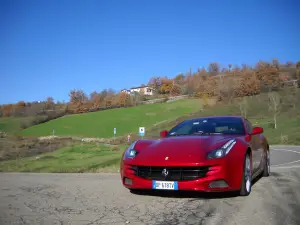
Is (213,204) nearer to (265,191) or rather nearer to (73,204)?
(265,191)

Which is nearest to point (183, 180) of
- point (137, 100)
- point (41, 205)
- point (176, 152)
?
point (176, 152)

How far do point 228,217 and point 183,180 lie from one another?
0.98 meters

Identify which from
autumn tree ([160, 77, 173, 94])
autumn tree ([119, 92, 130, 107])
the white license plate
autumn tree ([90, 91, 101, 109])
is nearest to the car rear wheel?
the white license plate

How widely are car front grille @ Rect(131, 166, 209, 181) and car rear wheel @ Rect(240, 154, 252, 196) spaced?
766mm

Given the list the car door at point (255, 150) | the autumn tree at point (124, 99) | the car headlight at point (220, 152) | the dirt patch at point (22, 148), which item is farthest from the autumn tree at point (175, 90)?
the car headlight at point (220, 152)

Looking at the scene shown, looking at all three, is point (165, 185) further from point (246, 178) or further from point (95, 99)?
point (95, 99)

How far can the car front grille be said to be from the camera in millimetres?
4793

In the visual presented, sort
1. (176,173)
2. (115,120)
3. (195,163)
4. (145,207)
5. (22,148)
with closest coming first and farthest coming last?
(145,207)
(195,163)
(176,173)
(22,148)
(115,120)

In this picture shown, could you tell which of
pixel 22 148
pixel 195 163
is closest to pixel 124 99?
pixel 22 148

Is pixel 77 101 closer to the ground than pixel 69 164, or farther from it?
farther from it

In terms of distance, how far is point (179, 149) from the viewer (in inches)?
206

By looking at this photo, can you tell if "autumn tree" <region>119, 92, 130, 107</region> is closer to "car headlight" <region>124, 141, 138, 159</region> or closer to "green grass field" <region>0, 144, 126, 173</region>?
"green grass field" <region>0, 144, 126, 173</region>

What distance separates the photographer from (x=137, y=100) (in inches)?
3819

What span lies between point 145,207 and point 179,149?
1114mm
